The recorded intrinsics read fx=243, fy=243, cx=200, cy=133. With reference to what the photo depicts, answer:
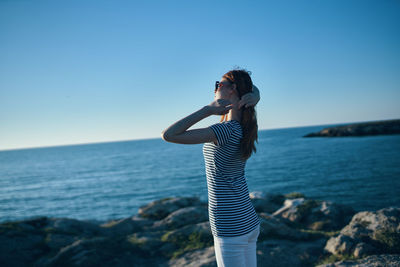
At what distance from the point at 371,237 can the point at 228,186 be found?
17.5 feet

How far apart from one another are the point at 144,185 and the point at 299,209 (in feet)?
83.4

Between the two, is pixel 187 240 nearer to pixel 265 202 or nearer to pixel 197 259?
pixel 197 259

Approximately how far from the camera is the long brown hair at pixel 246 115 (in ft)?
7.28

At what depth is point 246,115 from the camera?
2293mm

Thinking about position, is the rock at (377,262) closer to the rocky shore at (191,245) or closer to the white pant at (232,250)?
the rocky shore at (191,245)

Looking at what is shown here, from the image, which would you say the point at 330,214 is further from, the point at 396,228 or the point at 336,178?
the point at 336,178

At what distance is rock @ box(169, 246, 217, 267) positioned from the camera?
5211mm

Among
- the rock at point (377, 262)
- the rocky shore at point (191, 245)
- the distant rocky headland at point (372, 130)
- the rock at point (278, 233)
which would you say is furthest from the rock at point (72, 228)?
the distant rocky headland at point (372, 130)

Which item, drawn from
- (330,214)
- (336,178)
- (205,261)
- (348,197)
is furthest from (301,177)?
(205,261)

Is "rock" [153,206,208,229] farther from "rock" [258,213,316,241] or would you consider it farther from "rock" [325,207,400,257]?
"rock" [325,207,400,257]

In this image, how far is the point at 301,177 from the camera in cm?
2755

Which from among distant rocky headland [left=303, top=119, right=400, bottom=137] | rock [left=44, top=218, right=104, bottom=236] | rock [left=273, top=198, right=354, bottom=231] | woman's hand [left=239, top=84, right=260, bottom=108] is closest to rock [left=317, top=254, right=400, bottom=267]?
woman's hand [left=239, top=84, right=260, bottom=108]

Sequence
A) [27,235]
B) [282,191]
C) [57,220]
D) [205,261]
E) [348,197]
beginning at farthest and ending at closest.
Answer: [282,191] → [348,197] → [57,220] → [27,235] → [205,261]

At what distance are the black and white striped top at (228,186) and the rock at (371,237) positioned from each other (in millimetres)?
4424
